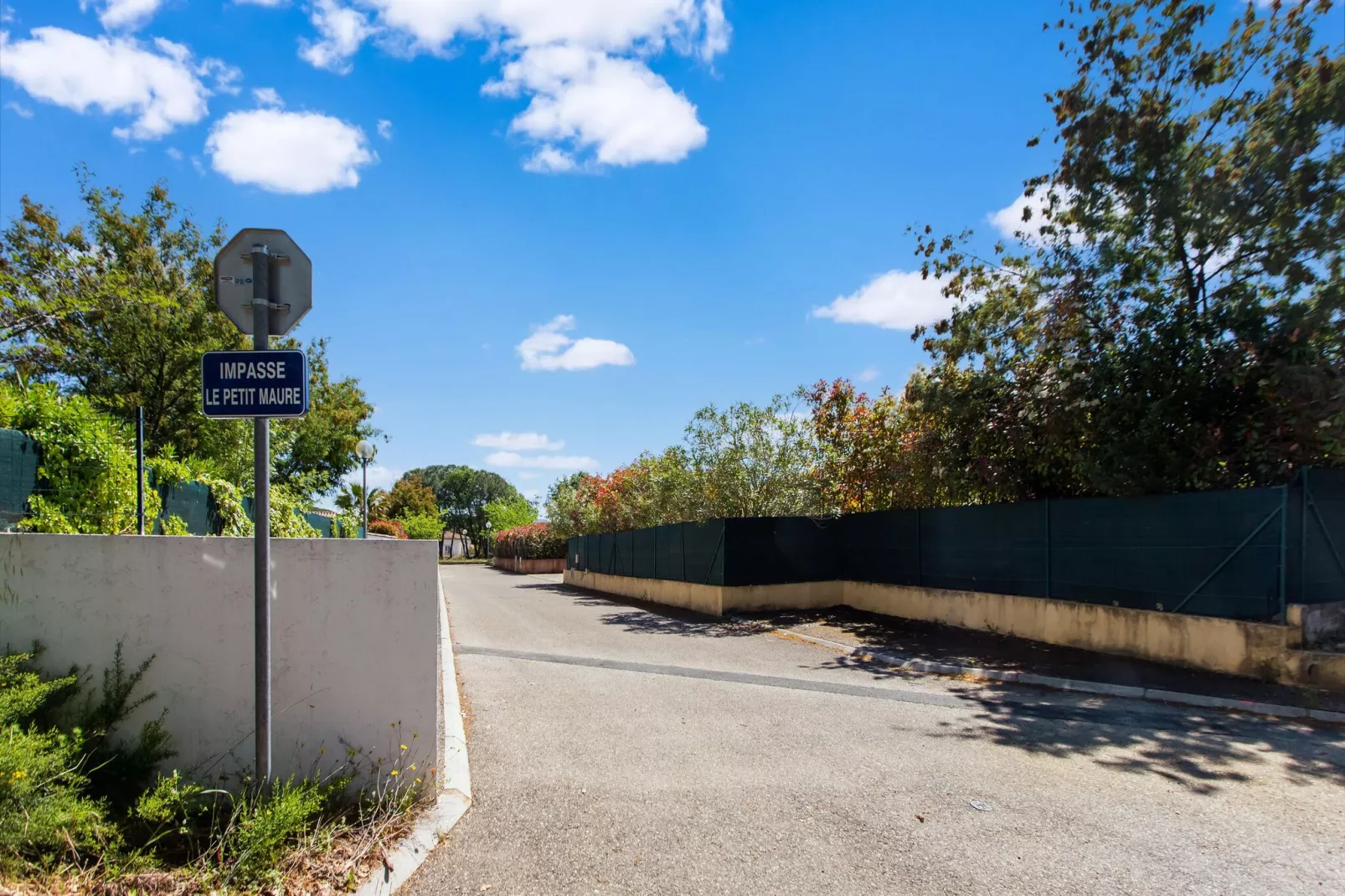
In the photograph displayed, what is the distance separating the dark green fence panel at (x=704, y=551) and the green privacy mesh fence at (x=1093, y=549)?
0.05 meters

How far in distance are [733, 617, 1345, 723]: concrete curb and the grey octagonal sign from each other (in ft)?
28.4

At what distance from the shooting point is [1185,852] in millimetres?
4152

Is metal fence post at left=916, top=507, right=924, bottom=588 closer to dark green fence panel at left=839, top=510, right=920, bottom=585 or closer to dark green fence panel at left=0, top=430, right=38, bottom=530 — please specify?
dark green fence panel at left=839, top=510, right=920, bottom=585

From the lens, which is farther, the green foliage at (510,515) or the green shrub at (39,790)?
Answer: the green foliage at (510,515)

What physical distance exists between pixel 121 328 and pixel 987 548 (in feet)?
53.0

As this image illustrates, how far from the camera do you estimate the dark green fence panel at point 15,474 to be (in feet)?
20.9

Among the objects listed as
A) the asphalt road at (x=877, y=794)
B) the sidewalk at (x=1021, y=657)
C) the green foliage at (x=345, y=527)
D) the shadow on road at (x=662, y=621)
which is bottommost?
the shadow on road at (x=662, y=621)

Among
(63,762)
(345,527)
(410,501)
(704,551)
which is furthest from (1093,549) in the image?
(410,501)

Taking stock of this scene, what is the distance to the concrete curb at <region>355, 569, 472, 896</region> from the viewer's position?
3.78m

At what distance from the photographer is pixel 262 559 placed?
4094 millimetres

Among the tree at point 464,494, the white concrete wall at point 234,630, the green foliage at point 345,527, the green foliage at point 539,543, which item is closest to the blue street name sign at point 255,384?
the white concrete wall at point 234,630

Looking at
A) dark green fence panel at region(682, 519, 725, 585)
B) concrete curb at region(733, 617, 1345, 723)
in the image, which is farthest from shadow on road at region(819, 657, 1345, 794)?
dark green fence panel at region(682, 519, 725, 585)

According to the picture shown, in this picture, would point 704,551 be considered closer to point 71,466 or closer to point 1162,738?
point 1162,738

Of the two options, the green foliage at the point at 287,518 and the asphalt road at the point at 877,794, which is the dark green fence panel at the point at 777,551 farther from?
the green foliage at the point at 287,518
